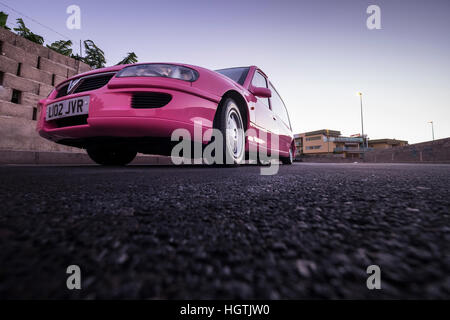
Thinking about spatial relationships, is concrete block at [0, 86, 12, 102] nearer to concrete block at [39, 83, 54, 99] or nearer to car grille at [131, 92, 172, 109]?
concrete block at [39, 83, 54, 99]

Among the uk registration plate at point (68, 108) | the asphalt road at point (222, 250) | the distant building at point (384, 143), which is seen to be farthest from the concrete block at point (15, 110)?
the distant building at point (384, 143)

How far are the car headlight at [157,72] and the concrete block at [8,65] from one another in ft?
12.2

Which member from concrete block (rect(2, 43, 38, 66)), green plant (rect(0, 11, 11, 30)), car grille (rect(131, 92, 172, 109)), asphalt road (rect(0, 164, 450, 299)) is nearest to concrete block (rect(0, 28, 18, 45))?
concrete block (rect(2, 43, 38, 66))

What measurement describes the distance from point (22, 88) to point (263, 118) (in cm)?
462

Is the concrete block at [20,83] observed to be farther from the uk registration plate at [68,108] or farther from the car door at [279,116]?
the car door at [279,116]

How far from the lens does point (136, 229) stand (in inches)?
20.0

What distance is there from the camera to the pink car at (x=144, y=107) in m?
2.19

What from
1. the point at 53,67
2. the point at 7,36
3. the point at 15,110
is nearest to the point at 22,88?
the point at 15,110

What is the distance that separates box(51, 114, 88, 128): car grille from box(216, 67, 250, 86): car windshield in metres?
2.05

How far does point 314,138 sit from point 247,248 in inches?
2197

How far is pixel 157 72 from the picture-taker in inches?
91.4

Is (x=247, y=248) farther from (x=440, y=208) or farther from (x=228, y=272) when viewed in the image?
(x=440, y=208)

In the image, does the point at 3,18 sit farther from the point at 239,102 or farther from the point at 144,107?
the point at 239,102
